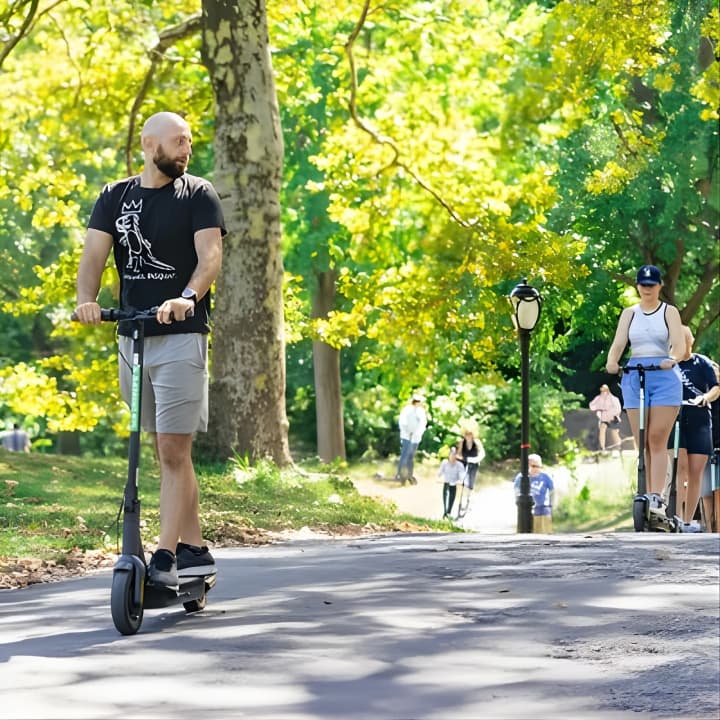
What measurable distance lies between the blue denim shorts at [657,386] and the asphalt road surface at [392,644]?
9.61ft

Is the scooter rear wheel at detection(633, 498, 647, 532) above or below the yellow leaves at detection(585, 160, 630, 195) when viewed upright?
below

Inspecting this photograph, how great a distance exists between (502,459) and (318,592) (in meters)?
36.0

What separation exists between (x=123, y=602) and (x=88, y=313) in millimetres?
1206

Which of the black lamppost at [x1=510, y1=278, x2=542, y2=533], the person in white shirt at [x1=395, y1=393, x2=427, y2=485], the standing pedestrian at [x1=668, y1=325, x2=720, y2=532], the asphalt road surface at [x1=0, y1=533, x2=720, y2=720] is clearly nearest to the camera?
the asphalt road surface at [x1=0, y1=533, x2=720, y2=720]

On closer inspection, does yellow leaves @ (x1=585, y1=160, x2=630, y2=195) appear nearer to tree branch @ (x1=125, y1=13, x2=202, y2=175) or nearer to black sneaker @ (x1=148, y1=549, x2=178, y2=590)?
tree branch @ (x1=125, y1=13, x2=202, y2=175)

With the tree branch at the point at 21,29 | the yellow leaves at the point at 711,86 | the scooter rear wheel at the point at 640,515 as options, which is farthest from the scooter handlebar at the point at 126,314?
the yellow leaves at the point at 711,86

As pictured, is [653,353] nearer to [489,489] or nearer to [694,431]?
[694,431]

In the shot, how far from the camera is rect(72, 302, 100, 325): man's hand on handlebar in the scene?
7180 mm

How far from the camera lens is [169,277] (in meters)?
7.39

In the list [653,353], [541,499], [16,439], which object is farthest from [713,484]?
[16,439]

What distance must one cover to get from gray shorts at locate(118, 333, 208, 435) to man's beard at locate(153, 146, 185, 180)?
2.30 ft

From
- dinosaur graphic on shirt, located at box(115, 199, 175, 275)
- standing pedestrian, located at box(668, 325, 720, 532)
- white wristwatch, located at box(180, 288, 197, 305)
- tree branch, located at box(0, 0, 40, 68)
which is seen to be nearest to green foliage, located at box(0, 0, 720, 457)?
tree branch, located at box(0, 0, 40, 68)

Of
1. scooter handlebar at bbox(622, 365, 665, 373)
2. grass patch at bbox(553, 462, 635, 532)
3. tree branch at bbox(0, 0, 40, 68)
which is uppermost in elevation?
tree branch at bbox(0, 0, 40, 68)

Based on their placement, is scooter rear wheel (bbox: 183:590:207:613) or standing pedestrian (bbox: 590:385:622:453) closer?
scooter rear wheel (bbox: 183:590:207:613)
